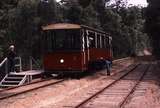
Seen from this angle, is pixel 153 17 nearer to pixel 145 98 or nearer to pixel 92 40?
pixel 92 40

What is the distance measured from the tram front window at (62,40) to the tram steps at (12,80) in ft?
9.39

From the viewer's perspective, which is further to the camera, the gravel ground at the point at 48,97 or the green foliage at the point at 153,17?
the green foliage at the point at 153,17

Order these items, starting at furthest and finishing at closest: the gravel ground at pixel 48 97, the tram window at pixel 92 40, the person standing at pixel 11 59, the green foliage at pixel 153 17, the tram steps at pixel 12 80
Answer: the green foliage at pixel 153 17 < the tram window at pixel 92 40 < the person standing at pixel 11 59 < the tram steps at pixel 12 80 < the gravel ground at pixel 48 97

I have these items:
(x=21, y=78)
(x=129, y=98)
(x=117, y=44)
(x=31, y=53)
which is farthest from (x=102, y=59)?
(x=117, y=44)

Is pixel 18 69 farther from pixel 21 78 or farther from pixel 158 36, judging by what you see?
pixel 158 36

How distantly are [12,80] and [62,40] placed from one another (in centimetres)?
383

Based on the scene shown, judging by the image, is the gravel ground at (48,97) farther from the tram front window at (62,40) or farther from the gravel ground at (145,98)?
the tram front window at (62,40)

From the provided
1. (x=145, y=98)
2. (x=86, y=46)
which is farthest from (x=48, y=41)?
(x=145, y=98)

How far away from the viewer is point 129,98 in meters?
17.0

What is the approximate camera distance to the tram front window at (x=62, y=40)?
26281 millimetres

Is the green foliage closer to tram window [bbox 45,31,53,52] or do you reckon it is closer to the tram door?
the tram door

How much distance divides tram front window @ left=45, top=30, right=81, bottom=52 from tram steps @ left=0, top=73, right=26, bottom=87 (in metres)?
2.86

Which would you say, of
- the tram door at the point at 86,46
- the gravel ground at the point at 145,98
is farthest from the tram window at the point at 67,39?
the gravel ground at the point at 145,98

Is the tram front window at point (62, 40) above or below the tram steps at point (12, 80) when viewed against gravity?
above
